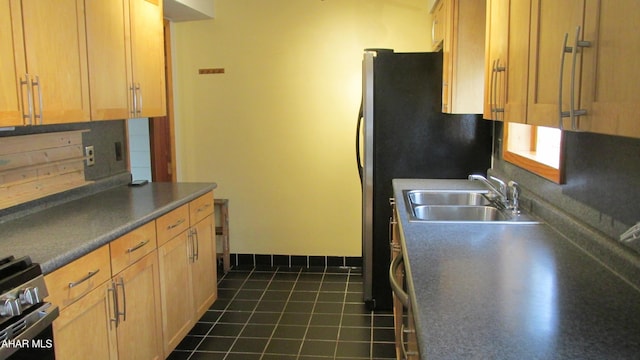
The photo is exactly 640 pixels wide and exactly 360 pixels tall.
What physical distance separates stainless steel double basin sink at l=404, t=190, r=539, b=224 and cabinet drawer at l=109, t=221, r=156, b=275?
1266 mm

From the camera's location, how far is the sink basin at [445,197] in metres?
3.00

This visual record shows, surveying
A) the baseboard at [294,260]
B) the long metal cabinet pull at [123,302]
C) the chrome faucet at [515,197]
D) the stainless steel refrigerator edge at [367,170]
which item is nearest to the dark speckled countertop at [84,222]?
the long metal cabinet pull at [123,302]

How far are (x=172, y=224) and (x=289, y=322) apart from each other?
1.11m

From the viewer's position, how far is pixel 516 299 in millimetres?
1429

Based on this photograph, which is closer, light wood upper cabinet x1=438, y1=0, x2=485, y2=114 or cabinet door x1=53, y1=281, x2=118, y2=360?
cabinet door x1=53, y1=281, x2=118, y2=360

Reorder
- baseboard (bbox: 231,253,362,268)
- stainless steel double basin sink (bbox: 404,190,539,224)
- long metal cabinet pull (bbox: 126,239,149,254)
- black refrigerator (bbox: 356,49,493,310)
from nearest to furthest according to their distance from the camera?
long metal cabinet pull (bbox: 126,239,149,254) → stainless steel double basin sink (bbox: 404,190,539,224) → black refrigerator (bbox: 356,49,493,310) → baseboard (bbox: 231,253,362,268)

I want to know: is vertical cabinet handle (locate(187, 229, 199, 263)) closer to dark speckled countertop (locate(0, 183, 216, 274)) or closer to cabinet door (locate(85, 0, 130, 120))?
dark speckled countertop (locate(0, 183, 216, 274))

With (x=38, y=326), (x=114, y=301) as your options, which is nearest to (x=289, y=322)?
(x=114, y=301)

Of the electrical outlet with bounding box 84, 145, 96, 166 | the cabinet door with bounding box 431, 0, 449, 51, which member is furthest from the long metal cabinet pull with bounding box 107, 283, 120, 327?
the cabinet door with bounding box 431, 0, 449, 51

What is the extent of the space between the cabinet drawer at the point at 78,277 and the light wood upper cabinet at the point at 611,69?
171cm

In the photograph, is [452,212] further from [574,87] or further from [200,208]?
[574,87]

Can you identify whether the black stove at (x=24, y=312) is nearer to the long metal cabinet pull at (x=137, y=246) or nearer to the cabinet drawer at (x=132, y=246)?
the cabinet drawer at (x=132, y=246)

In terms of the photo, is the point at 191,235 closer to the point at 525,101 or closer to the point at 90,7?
the point at 90,7

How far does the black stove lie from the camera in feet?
5.04
